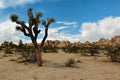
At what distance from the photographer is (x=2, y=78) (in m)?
15.1

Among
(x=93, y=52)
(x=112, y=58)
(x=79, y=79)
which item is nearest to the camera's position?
(x=79, y=79)

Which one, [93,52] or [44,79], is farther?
[93,52]

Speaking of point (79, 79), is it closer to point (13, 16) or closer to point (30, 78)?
point (30, 78)

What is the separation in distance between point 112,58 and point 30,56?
9.46 meters

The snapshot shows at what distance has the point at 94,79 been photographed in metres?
15.0

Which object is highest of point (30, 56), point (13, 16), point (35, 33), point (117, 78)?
point (13, 16)

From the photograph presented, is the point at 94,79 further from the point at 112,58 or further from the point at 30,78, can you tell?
the point at 112,58

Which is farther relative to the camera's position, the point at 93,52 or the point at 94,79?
the point at 93,52

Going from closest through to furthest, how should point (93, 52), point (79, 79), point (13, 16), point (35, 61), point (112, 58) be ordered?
point (79, 79)
point (13, 16)
point (35, 61)
point (112, 58)
point (93, 52)

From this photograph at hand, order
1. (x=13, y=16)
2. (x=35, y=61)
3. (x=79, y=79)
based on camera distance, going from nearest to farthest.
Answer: (x=79, y=79) → (x=13, y=16) → (x=35, y=61)

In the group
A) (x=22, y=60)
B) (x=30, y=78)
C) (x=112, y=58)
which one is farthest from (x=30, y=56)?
(x=30, y=78)

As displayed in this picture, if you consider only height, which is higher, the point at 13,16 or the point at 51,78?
the point at 13,16

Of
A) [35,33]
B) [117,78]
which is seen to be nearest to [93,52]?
[35,33]

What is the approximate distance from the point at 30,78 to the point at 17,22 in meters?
8.16
